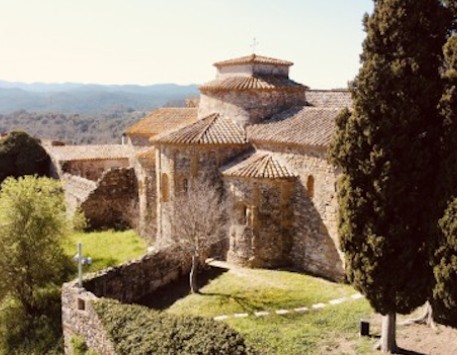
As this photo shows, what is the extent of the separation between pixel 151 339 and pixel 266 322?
16.7ft

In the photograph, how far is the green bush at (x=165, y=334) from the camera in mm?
12523

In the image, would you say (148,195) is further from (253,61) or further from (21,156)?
(21,156)

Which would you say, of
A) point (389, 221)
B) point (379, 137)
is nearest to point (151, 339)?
point (389, 221)

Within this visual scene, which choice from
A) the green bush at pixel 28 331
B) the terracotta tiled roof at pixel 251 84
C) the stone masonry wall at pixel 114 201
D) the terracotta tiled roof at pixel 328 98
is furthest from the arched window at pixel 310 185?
the stone masonry wall at pixel 114 201

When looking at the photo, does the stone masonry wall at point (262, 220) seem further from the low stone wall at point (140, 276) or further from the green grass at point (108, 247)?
the green grass at point (108, 247)

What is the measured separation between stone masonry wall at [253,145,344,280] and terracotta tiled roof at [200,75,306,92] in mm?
4017

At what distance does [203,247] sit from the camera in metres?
21.4

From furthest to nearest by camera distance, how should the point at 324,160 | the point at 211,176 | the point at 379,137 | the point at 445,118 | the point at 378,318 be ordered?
the point at 211,176 < the point at 324,160 < the point at 378,318 < the point at 379,137 < the point at 445,118

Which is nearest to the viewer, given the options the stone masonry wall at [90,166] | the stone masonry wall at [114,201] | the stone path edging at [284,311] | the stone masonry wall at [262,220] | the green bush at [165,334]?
the green bush at [165,334]

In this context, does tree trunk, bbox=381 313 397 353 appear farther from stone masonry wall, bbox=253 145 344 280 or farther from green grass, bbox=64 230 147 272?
green grass, bbox=64 230 147 272

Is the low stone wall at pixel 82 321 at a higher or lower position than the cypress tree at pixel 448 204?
lower

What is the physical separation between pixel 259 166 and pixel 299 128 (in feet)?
8.13

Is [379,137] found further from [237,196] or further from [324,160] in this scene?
[237,196]

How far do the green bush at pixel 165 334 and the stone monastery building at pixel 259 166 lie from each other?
24.9ft
